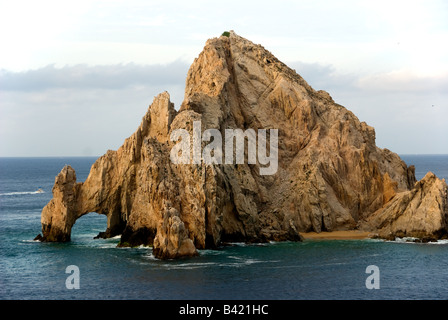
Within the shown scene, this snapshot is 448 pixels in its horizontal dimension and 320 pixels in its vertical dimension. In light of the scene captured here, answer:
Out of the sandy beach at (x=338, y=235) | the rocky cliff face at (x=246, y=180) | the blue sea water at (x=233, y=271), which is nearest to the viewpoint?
the blue sea water at (x=233, y=271)

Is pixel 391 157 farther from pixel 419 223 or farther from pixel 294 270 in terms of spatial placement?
pixel 294 270

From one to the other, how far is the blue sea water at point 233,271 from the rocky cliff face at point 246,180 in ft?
12.0

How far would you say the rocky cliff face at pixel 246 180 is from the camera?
8556 centimetres

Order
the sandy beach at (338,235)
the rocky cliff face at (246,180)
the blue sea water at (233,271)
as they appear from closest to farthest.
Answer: the blue sea water at (233,271) → the rocky cliff face at (246,180) → the sandy beach at (338,235)

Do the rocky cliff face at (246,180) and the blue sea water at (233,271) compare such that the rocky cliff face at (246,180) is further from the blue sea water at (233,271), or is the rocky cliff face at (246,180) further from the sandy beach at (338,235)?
the blue sea water at (233,271)

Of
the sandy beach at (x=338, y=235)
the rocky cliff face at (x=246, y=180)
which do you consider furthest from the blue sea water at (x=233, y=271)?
the rocky cliff face at (x=246, y=180)

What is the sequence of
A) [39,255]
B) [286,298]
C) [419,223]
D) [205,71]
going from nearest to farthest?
[286,298] → [39,255] → [419,223] → [205,71]

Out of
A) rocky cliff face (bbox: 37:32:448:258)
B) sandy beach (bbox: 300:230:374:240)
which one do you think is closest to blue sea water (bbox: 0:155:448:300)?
sandy beach (bbox: 300:230:374:240)

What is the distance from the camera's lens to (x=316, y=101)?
107688 millimetres

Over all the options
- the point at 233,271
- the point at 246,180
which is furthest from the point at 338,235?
the point at 233,271

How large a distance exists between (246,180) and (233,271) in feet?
77.3

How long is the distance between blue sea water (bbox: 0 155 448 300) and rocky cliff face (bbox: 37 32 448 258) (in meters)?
3.65
